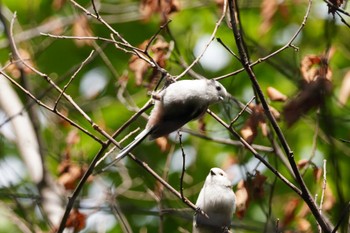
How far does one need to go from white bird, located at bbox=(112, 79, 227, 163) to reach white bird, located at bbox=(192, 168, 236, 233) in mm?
778

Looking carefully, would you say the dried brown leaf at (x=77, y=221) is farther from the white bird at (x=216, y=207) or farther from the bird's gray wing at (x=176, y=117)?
the bird's gray wing at (x=176, y=117)

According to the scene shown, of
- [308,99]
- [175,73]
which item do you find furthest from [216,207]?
[308,99]

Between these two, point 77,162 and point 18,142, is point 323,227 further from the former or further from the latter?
point 18,142

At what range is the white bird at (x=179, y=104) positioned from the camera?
14.1 ft

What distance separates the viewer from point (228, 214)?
4836mm

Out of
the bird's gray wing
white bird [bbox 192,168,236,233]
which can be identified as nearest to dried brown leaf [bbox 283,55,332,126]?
the bird's gray wing

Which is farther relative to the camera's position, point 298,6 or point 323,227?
point 298,6

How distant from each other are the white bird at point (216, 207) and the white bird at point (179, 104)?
778 millimetres

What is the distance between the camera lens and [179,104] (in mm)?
4324

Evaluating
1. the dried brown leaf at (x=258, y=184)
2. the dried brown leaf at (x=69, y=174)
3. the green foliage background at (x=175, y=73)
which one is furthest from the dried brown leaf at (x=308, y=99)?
the green foliage background at (x=175, y=73)

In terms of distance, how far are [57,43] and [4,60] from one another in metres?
0.68

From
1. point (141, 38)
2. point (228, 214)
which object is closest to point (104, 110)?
point (141, 38)

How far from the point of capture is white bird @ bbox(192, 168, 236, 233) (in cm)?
481

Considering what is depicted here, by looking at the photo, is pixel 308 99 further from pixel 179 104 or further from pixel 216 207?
pixel 216 207
